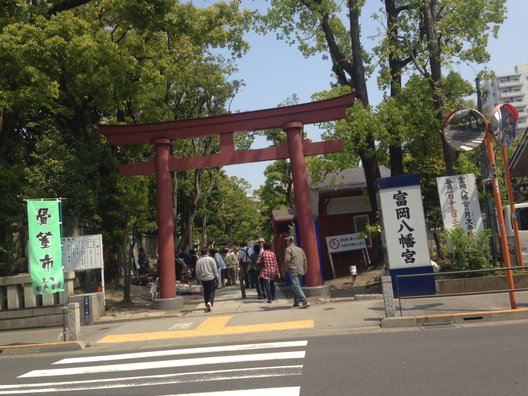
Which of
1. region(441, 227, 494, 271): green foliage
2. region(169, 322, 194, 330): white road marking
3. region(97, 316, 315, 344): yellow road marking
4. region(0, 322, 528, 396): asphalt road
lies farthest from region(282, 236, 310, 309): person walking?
region(441, 227, 494, 271): green foliage

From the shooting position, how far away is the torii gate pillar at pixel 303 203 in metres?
14.1

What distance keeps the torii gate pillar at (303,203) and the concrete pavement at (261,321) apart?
3.55 ft

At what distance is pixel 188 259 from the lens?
78.8 ft

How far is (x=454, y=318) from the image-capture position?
9805 mm

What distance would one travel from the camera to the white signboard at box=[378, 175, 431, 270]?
38.7 feet

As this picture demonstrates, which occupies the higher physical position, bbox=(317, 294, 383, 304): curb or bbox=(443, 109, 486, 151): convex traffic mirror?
bbox=(443, 109, 486, 151): convex traffic mirror

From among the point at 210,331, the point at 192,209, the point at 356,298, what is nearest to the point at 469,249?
the point at 356,298

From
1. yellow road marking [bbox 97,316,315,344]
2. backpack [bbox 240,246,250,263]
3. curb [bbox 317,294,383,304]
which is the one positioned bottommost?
yellow road marking [bbox 97,316,315,344]

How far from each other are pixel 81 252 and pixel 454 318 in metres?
9.82

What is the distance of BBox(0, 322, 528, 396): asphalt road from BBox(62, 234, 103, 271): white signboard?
406 centimetres

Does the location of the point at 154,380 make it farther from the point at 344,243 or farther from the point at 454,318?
the point at 344,243

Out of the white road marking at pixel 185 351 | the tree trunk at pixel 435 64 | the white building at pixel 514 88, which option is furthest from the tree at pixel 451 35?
the white building at pixel 514 88

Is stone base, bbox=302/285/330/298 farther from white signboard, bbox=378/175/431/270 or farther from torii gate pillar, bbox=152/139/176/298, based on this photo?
torii gate pillar, bbox=152/139/176/298

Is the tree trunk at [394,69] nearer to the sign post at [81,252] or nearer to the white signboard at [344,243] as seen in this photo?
the white signboard at [344,243]
